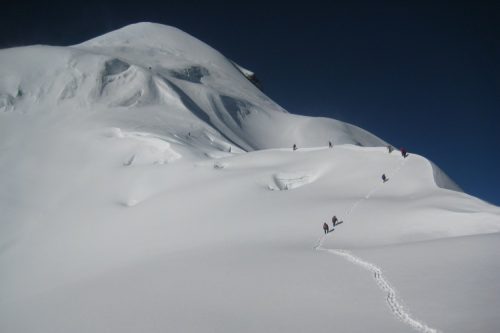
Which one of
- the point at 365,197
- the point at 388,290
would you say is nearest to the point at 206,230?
the point at 365,197

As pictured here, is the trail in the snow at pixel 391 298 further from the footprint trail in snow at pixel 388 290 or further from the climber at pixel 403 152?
the climber at pixel 403 152

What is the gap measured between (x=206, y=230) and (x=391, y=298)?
1226 cm

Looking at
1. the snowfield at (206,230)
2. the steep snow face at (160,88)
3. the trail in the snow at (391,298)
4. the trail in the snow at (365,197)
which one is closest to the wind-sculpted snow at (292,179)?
the snowfield at (206,230)

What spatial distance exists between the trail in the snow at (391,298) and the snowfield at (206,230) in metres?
0.04

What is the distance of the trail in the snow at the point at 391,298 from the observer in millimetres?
6281

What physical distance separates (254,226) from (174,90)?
48.3 m

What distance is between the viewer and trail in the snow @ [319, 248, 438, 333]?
628cm

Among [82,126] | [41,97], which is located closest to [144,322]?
[82,126]

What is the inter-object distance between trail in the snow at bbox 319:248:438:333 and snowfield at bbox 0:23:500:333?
0.14ft

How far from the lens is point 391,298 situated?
24.7 feet

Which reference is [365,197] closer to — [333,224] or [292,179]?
[333,224]

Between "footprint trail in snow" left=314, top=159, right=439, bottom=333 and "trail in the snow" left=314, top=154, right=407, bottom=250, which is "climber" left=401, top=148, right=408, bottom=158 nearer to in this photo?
"trail in the snow" left=314, top=154, right=407, bottom=250

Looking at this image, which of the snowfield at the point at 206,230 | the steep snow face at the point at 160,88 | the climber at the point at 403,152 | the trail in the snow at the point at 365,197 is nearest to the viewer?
the snowfield at the point at 206,230

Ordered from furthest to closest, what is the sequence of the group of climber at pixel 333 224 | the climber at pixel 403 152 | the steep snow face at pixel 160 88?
the steep snow face at pixel 160 88
the climber at pixel 403 152
the group of climber at pixel 333 224
